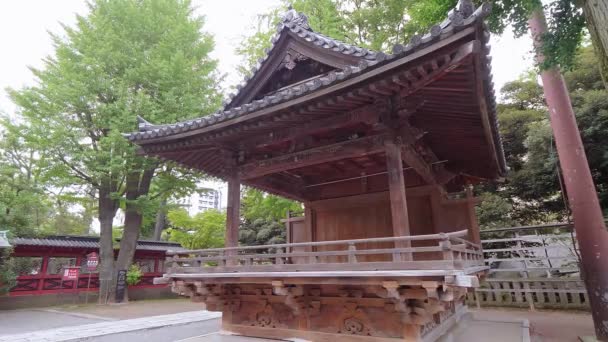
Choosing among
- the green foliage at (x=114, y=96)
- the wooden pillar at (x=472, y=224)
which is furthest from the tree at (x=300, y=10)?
the wooden pillar at (x=472, y=224)

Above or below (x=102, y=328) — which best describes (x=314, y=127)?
above

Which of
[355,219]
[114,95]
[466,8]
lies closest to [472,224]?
[355,219]

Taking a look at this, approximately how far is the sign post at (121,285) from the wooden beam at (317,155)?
1360cm

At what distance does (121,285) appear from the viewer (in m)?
17.6

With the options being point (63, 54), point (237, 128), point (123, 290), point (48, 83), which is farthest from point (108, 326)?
point (63, 54)

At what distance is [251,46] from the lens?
1612 centimetres

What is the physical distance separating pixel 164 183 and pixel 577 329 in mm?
17334

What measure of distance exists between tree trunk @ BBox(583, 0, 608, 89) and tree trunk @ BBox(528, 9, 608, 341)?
3288 mm

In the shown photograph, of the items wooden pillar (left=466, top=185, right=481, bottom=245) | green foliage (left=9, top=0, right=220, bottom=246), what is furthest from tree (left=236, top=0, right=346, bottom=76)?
wooden pillar (left=466, top=185, right=481, bottom=245)

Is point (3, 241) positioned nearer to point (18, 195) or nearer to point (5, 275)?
point (5, 275)

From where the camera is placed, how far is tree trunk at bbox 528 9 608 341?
27.6ft

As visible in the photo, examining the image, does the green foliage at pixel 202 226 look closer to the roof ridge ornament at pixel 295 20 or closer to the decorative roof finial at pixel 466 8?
the roof ridge ornament at pixel 295 20

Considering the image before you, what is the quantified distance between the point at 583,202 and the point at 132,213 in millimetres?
19691

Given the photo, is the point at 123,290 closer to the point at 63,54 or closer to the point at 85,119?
the point at 85,119
